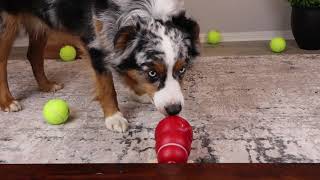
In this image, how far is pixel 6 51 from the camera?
2.22 metres

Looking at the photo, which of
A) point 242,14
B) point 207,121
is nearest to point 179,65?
point 207,121

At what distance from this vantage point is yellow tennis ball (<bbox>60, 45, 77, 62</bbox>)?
3086mm

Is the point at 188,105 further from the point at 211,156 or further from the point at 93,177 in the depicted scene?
the point at 93,177

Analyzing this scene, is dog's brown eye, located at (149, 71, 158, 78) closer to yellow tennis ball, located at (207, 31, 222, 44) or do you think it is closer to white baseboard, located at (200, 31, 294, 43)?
yellow tennis ball, located at (207, 31, 222, 44)

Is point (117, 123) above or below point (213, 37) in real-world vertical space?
above

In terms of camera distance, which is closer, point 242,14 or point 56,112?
point 56,112

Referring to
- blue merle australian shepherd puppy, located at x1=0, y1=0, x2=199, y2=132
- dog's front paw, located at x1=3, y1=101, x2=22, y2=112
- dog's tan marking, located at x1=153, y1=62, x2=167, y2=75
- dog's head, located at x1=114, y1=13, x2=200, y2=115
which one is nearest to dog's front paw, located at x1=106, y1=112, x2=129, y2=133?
blue merle australian shepherd puppy, located at x1=0, y1=0, x2=199, y2=132

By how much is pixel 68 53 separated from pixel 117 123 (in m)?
1.37

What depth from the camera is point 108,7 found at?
1820 millimetres

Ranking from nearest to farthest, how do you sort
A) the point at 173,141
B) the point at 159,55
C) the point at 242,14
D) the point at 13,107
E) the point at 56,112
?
the point at 173,141 < the point at 159,55 < the point at 56,112 < the point at 13,107 < the point at 242,14

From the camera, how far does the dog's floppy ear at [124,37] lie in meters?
1.72

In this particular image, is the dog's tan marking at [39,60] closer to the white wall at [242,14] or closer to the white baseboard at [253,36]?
the white baseboard at [253,36]

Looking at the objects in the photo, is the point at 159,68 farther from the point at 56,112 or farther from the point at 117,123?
the point at 56,112

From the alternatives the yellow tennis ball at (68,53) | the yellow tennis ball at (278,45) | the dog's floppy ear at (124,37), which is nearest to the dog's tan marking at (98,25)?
the dog's floppy ear at (124,37)
